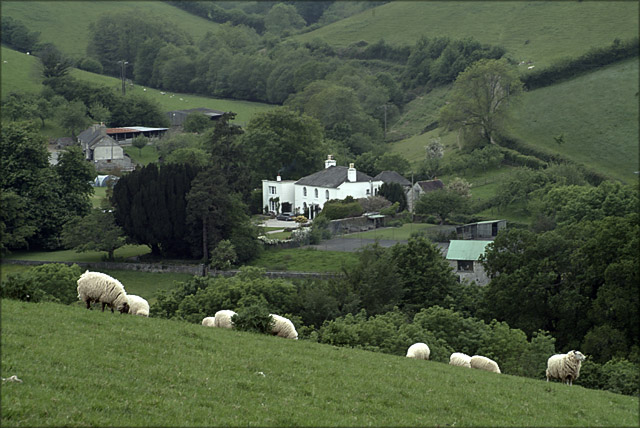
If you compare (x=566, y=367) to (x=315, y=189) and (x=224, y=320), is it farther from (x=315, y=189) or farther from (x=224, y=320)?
(x=315, y=189)

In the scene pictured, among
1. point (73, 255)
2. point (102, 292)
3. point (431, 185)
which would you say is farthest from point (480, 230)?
point (102, 292)

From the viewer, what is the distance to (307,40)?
19175cm

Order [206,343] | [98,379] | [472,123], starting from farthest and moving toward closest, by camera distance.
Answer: [472,123]
[206,343]
[98,379]

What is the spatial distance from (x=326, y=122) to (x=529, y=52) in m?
37.9

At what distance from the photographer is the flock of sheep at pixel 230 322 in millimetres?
20984

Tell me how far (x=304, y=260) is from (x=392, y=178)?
95.7 ft

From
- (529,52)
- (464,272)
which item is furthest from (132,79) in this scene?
(464,272)

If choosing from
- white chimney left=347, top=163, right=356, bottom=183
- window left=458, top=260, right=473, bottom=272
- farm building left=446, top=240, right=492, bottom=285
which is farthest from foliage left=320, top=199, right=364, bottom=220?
window left=458, top=260, right=473, bottom=272

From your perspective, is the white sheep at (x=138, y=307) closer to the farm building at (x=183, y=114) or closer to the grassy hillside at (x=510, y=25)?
the grassy hillside at (x=510, y=25)

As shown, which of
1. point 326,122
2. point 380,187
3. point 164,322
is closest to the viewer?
point 164,322

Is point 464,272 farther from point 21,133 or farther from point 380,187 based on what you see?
point 21,133

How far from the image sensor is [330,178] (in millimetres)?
89688

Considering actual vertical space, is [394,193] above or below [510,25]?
below

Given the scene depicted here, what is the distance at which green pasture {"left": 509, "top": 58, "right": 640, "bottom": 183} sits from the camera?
94625mm
